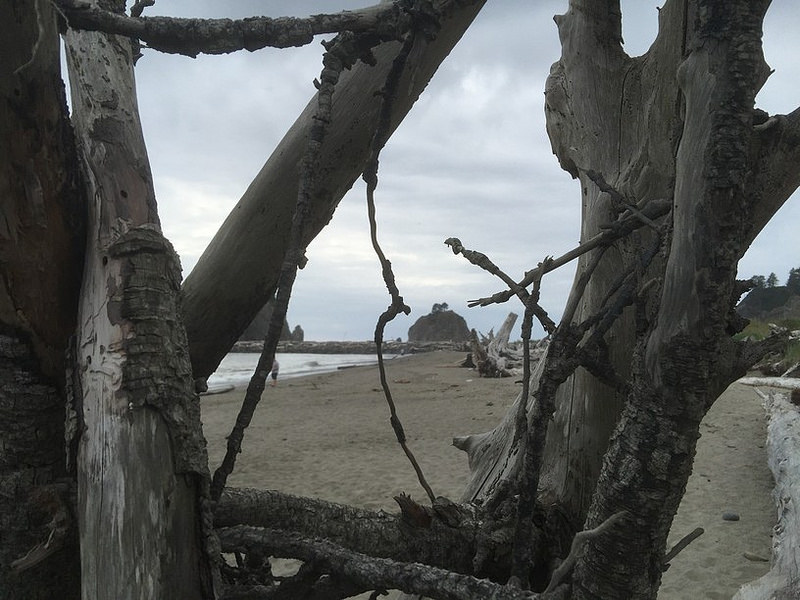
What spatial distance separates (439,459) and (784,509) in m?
4.41

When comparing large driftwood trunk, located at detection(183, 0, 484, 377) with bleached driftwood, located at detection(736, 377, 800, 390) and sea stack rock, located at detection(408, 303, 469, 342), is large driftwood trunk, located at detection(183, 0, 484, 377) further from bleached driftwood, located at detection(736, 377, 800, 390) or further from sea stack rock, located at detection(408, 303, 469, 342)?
sea stack rock, located at detection(408, 303, 469, 342)

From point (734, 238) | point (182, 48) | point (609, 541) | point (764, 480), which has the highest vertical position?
point (182, 48)

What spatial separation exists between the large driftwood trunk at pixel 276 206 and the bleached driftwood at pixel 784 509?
2907 millimetres

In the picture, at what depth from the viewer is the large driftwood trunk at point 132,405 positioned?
3.62ft

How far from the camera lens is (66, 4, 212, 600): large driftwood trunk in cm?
110

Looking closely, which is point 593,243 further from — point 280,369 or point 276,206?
point 280,369

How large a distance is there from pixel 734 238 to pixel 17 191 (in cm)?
148

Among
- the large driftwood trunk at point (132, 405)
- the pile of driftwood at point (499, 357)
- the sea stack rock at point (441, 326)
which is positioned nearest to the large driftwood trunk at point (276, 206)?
the large driftwood trunk at point (132, 405)

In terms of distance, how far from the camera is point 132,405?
1186 mm

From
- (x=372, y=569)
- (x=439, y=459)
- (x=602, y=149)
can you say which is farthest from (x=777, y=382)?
(x=372, y=569)

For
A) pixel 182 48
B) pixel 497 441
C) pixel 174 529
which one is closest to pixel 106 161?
pixel 182 48

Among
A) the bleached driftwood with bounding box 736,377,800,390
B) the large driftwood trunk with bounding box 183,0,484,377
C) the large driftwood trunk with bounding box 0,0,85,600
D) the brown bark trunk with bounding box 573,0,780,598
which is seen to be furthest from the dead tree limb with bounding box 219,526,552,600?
the bleached driftwood with bounding box 736,377,800,390

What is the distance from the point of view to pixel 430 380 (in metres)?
19.9

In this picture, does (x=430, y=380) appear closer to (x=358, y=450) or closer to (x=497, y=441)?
(x=358, y=450)
